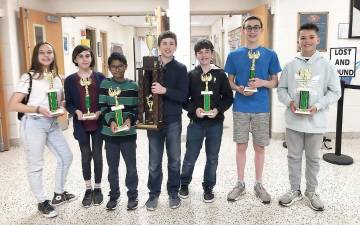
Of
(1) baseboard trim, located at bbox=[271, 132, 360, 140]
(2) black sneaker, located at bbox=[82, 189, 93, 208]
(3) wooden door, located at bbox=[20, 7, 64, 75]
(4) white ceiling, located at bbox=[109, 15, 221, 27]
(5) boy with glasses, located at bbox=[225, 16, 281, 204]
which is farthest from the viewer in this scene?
(4) white ceiling, located at bbox=[109, 15, 221, 27]

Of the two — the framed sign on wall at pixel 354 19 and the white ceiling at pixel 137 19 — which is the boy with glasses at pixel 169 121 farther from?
the white ceiling at pixel 137 19

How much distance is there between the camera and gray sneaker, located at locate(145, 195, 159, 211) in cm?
246

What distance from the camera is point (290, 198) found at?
2523mm

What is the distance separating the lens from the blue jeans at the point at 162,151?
237 centimetres

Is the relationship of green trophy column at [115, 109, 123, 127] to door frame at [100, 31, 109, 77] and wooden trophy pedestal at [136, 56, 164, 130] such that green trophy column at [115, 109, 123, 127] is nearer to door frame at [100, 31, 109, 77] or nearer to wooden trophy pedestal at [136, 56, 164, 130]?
wooden trophy pedestal at [136, 56, 164, 130]

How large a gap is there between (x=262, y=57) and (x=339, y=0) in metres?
2.48

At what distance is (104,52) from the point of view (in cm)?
954

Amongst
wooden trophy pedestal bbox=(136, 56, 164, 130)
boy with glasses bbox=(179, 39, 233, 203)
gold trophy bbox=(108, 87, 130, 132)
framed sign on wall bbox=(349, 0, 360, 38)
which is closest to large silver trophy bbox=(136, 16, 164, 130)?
wooden trophy pedestal bbox=(136, 56, 164, 130)

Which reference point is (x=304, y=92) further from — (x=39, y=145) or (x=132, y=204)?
(x=39, y=145)

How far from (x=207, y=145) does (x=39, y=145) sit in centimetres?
121

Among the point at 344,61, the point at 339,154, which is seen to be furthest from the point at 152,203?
the point at 344,61

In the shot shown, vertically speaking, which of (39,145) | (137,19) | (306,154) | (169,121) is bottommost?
(306,154)

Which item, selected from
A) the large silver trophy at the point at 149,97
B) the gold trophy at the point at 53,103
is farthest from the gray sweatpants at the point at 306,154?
the gold trophy at the point at 53,103

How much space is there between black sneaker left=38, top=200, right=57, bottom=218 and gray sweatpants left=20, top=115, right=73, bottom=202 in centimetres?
4
